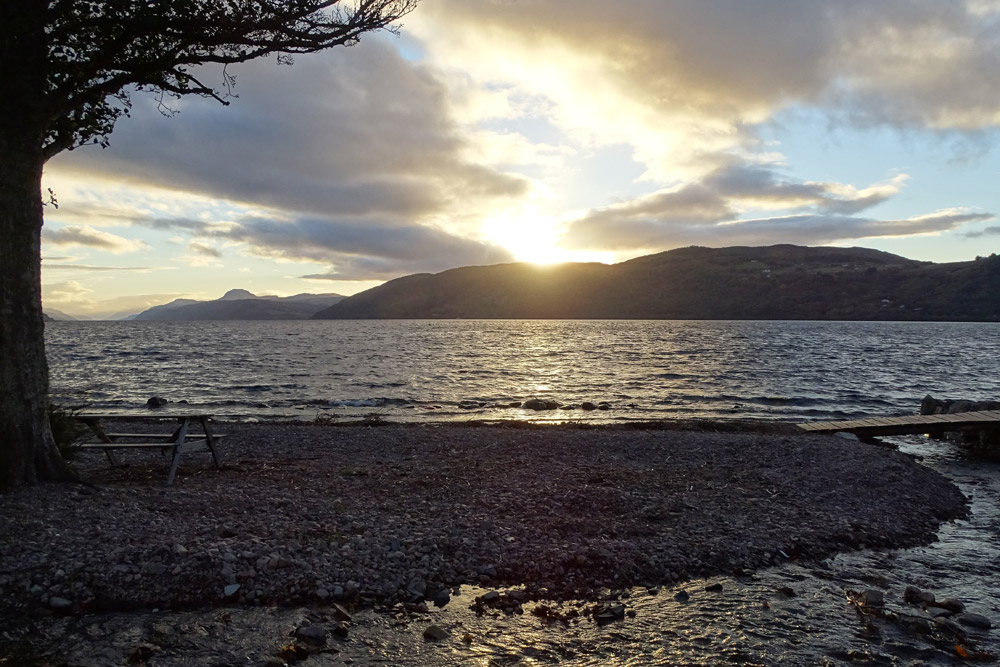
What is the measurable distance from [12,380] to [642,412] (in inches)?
1034

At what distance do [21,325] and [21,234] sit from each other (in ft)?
4.56

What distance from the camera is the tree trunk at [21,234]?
8859mm

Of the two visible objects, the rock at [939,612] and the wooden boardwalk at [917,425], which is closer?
the rock at [939,612]

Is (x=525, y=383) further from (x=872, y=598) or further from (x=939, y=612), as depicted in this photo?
(x=939, y=612)

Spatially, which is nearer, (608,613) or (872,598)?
(608,613)

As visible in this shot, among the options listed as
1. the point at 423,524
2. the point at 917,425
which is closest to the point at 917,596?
the point at 423,524

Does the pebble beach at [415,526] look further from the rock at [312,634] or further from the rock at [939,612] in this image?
the rock at [939,612]

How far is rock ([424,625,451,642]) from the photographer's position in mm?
6449

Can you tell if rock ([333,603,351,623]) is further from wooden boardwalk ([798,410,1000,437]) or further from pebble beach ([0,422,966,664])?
wooden boardwalk ([798,410,1000,437])

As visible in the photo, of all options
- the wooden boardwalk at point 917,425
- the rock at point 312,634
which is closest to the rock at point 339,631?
the rock at point 312,634

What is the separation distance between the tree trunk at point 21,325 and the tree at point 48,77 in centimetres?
2

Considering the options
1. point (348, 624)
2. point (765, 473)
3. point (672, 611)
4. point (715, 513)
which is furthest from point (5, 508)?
point (765, 473)

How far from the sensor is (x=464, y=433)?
70.1ft

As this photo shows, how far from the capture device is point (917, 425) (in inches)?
858
